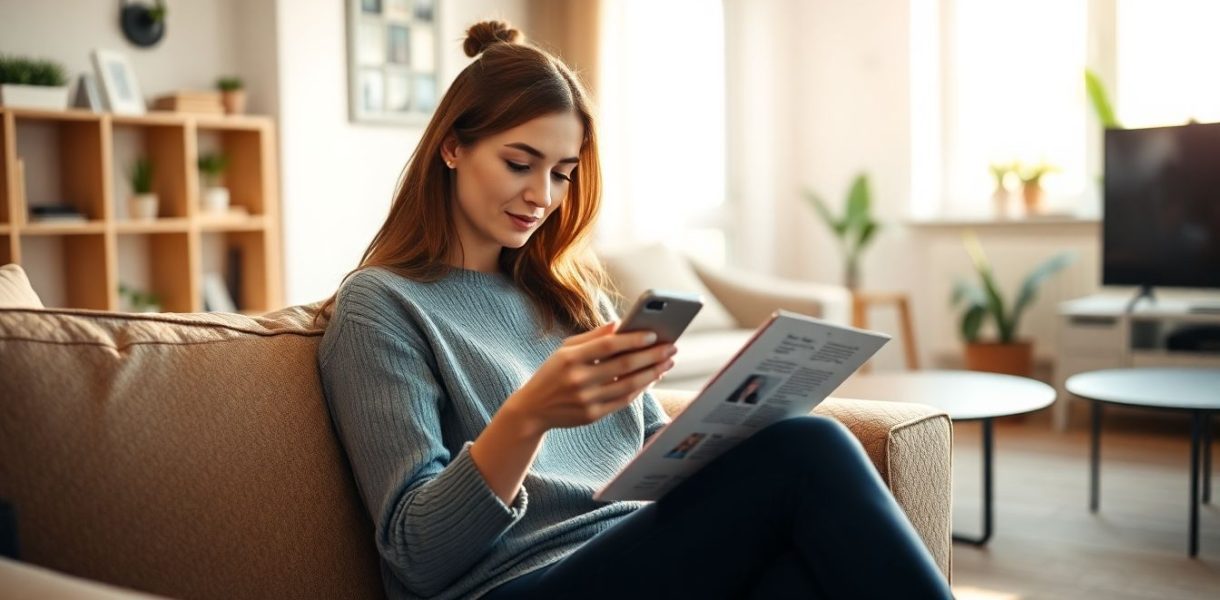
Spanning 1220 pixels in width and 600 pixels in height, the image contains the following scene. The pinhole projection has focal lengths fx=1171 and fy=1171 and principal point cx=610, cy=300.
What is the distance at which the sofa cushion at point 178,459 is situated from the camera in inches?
43.3

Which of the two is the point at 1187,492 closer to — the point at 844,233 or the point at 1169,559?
the point at 1169,559

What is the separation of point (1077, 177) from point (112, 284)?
147 inches

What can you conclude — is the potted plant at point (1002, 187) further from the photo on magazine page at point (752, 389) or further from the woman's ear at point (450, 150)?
the photo on magazine page at point (752, 389)

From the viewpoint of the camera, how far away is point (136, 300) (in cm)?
386

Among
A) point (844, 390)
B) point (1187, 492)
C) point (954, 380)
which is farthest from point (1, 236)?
point (1187, 492)

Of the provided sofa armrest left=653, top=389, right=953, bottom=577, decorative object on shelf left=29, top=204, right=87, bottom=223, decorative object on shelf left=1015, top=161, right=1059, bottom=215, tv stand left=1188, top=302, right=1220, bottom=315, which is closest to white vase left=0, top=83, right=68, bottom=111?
decorative object on shelf left=29, top=204, right=87, bottom=223

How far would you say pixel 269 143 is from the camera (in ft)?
13.8

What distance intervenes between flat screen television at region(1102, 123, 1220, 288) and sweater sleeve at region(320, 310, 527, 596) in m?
3.40

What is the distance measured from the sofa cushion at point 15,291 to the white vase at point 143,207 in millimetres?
2658

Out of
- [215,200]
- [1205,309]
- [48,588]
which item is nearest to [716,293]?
[1205,309]

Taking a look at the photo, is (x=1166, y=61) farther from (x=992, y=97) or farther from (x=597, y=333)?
(x=597, y=333)

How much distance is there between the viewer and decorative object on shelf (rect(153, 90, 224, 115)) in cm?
394

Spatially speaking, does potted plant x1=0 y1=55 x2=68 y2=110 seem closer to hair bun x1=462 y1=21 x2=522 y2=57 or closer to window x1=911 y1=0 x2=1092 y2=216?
hair bun x1=462 y1=21 x2=522 y2=57

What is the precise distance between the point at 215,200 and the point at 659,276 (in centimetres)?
156
